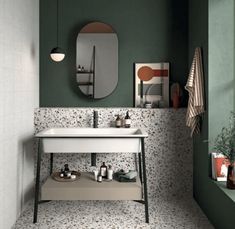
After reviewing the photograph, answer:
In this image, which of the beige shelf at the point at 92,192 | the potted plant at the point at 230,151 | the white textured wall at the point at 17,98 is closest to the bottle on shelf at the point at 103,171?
the beige shelf at the point at 92,192

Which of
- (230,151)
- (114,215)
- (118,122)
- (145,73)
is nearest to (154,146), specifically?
(118,122)

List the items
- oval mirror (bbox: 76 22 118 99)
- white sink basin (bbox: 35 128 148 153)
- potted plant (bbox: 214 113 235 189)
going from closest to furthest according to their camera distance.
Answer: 1. potted plant (bbox: 214 113 235 189)
2. white sink basin (bbox: 35 128 148 153)
3. oval mirror (bbox: 76 22 118 99)

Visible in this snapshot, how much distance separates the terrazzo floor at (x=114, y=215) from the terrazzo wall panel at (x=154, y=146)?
10.2 inches

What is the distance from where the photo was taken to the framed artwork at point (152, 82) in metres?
4.86

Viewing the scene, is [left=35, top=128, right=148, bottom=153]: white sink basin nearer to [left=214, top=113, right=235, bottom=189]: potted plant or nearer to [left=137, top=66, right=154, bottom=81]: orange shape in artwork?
[left=214, top=113, right=235, bottom=189]: potted plant

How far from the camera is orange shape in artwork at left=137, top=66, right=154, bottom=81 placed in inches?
191

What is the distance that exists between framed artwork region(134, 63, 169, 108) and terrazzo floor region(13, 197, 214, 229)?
1.29 m

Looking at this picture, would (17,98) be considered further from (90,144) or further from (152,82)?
(152,82)

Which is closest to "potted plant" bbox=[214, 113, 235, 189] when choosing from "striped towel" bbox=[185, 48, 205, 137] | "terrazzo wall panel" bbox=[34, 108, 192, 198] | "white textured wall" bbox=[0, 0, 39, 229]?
"striped towel" bbox=[185, 48, 205, 137]

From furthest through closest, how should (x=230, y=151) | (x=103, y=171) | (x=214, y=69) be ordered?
(x=103, y=171)
(x=214, y=69)
(x=230, y=151)

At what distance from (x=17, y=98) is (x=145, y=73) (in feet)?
5.74

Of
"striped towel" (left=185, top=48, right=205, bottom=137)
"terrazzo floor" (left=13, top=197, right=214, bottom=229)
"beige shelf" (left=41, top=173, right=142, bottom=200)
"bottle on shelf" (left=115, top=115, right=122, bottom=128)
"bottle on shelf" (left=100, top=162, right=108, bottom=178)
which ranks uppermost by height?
"striped towel" (left=185, top=48, right=205, bottom=137)

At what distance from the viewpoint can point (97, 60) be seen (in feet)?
15.7

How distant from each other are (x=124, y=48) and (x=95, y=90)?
67cm
